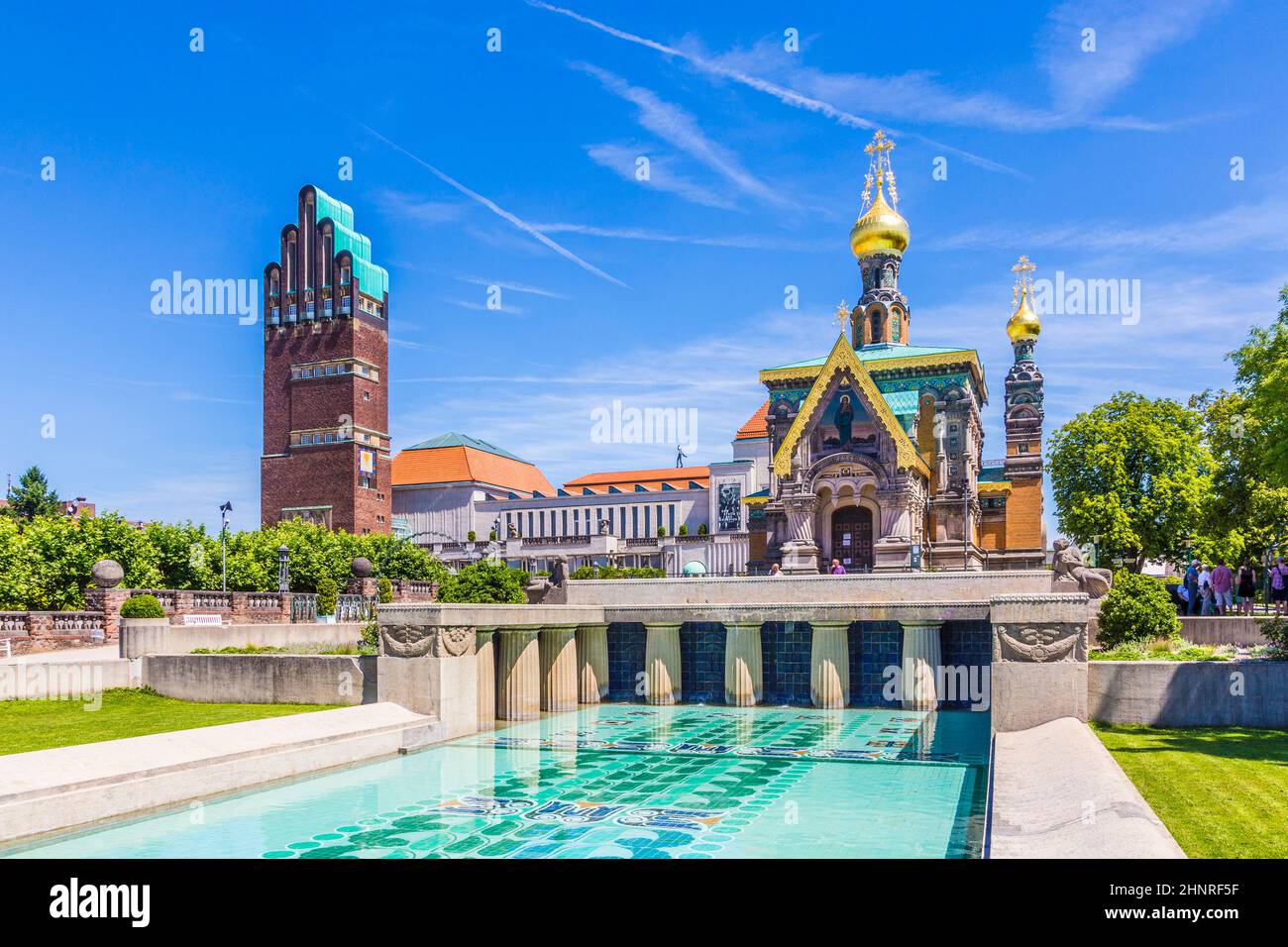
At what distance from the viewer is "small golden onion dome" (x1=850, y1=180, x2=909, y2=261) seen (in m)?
61.2

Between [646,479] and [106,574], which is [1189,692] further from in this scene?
[646,479]

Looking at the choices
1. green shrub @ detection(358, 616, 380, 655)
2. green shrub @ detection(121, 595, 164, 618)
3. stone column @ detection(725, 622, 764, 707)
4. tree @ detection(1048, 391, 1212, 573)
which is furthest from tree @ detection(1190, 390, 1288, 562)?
green shrub @ detection(121, 595, 164, 618)

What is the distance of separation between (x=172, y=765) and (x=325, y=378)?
75.6 metres

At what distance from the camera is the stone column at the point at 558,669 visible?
915 inches

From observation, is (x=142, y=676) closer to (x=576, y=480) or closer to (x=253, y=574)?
(x=253, y=574)

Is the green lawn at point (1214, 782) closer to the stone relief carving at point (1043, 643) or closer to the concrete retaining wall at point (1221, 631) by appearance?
the stone relief carving at point (1043, 643)

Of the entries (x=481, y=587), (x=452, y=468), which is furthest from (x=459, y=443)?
(x=481, y=587)

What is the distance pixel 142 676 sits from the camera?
24.9 m

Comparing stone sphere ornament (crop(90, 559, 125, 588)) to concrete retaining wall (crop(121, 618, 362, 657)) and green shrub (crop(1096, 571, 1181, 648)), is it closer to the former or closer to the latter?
concrete retaining wall (crop(121, 618, 362, 657))

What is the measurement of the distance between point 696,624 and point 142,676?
1358cm

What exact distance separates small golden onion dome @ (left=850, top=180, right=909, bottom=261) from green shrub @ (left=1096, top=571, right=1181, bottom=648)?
4446cm

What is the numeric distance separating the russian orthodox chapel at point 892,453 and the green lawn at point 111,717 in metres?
28.7
